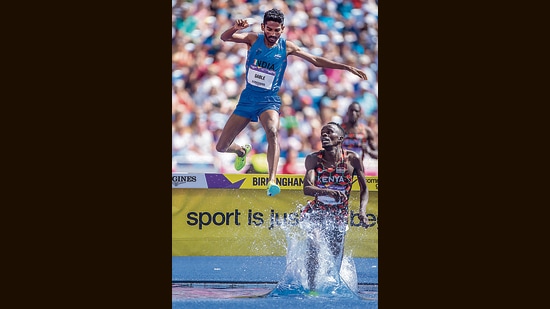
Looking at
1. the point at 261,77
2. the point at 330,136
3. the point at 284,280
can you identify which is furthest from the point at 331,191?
the point at 261,77

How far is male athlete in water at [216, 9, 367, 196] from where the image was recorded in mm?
9914

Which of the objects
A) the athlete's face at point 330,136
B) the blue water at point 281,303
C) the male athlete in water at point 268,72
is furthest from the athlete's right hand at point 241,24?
the blue water at point 281,303

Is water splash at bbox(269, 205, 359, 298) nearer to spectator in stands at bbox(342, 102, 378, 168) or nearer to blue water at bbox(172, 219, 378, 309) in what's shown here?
blue water at bbox(172, 219, 378, 309)

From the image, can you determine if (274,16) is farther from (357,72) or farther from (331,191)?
(331,191)

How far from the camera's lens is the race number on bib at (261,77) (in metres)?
9.94

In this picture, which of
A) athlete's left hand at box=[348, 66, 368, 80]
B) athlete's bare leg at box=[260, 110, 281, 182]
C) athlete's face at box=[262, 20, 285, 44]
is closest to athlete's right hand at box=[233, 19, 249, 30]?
athlete's face at box=[262, 20, 285, 44]

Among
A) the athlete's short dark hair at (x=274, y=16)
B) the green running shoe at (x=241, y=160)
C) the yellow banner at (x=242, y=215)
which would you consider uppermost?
the athlete's short dark hair at (x=274, y=16)

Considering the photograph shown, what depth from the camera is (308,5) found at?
1016cm

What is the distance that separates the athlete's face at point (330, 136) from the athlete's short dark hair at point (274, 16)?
3.85ft

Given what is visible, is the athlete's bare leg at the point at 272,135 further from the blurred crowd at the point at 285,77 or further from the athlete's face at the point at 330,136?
the athlete's face at the point at 330,136

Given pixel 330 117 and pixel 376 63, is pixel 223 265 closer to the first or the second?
pixel 330 117

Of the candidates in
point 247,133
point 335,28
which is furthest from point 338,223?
point 335,28

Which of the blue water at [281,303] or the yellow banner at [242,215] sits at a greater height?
the yellow banner at [242,215]

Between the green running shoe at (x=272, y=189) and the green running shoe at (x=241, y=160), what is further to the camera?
the green running shoe at (x=241, y=160)
